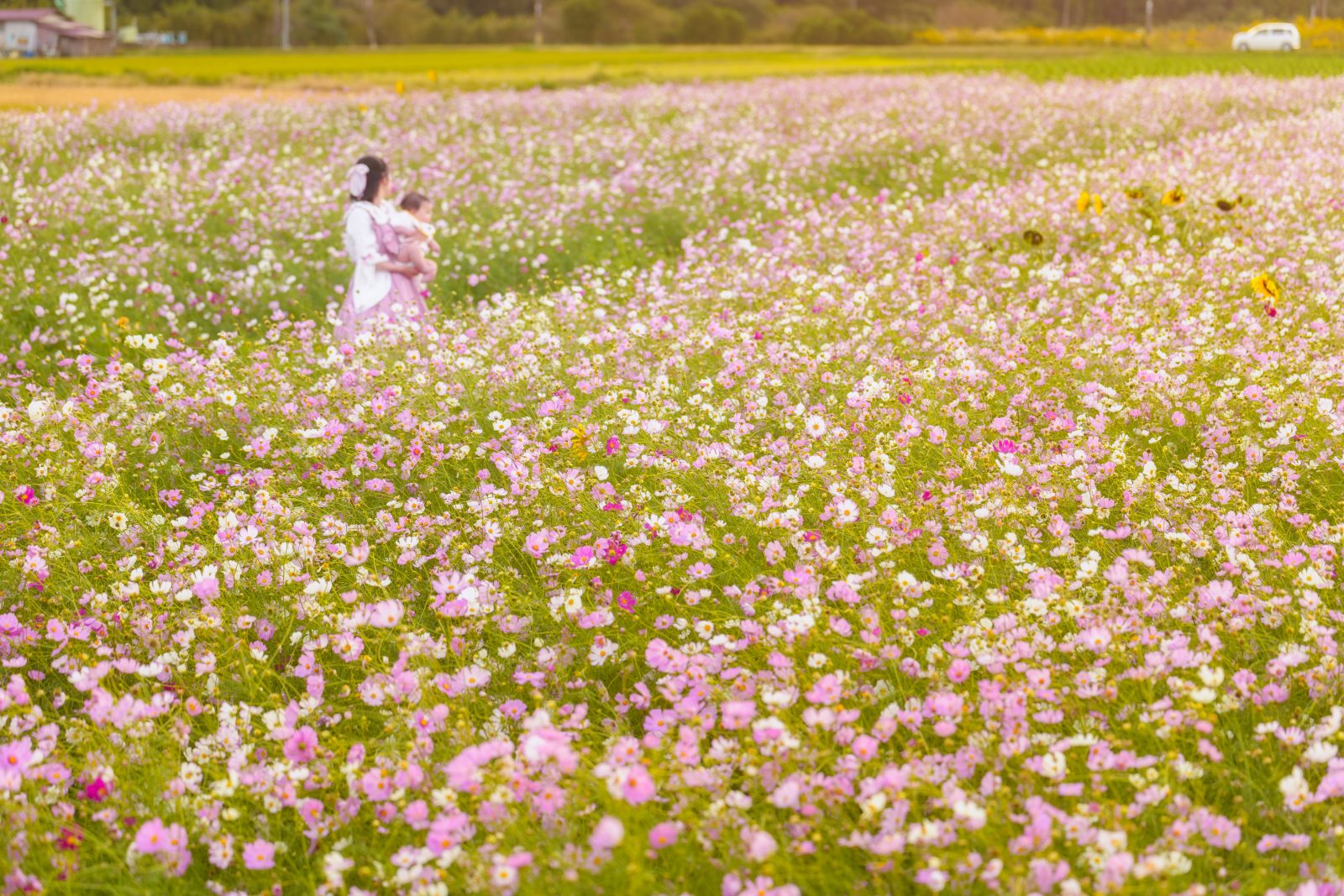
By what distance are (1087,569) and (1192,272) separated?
4.74 m

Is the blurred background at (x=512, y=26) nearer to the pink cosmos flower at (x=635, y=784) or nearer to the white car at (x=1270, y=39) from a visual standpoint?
the white car at (x=1270, y=39)

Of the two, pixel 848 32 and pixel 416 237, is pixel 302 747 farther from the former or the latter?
pixel 848 32

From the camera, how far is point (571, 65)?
4253 centimetres

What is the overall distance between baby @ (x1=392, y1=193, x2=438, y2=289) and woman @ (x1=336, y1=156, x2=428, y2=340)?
0.06 meters

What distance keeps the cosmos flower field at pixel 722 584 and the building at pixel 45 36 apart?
196 feet

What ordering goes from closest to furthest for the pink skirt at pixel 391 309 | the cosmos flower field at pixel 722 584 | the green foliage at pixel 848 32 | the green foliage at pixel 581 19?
the cosmos flower field at pixel 722 584 < the pink skirt at pixel 391 309 < the green foliage at pixel 848 32 < the green foliage at pixel 581 19

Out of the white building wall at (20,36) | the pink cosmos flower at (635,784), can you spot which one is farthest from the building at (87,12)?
the pink cosmos flower at (635,784)

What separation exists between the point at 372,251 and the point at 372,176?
0.55 metres

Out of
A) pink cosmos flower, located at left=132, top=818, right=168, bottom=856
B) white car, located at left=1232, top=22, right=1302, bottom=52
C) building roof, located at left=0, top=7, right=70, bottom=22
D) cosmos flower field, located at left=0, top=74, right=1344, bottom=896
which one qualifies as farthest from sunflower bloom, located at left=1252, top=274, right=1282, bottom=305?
building roof, located at left=0, top=7, right=70, bottom=22

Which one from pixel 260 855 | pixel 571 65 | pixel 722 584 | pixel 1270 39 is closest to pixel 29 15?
pixel 571 65

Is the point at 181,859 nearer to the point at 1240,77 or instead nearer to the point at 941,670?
the point at 941,670

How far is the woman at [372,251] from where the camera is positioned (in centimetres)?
833

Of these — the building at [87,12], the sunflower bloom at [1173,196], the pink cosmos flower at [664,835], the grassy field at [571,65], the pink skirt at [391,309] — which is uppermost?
the building at [87,12]

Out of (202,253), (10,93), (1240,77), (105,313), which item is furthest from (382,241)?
(10,93)
